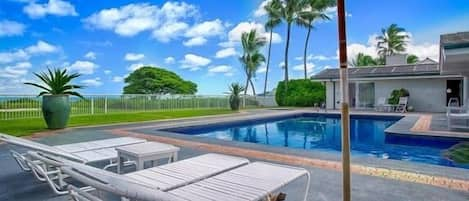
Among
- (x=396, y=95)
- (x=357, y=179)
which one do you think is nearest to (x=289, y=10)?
(x=396, y=95)

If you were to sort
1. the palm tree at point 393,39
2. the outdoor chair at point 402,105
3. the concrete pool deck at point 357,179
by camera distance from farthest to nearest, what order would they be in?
1. the palm tree at point 393,39
2. the outdoor chair at point 402,105
3. the concrete pool deck at point 357,179

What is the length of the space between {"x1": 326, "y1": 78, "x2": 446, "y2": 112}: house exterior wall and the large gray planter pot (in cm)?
1646

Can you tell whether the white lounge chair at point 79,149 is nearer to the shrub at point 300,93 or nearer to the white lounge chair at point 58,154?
the white lounge chair at point 58,154

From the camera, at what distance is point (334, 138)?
993 cm

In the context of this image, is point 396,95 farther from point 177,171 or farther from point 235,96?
point 177,171

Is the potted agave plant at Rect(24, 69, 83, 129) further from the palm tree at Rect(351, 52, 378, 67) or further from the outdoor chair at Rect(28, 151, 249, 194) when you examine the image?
the palm tree at Rect(351, 52, 378, 67)

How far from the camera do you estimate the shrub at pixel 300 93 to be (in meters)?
22.1

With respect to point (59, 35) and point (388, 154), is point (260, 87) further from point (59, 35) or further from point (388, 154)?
point (388, 154)

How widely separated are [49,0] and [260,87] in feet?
66.0

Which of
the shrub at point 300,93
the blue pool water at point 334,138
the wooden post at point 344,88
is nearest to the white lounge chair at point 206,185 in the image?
the wooden post at point 344,88

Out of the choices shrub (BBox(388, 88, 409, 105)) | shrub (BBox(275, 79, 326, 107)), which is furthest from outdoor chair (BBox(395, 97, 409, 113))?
shrub (BBox(275, 79, 326, 107))

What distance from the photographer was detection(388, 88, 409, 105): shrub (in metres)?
16.8

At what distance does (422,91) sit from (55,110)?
1762 centimetres

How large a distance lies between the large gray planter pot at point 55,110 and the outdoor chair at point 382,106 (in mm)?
15345
